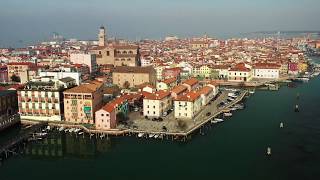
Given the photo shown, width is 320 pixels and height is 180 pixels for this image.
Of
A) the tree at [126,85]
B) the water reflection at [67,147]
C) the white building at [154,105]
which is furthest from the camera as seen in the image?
the tree at [126,85]

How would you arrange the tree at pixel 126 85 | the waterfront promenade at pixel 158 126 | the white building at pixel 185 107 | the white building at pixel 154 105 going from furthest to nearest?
the tree at pixel 126 85 → the white building at pixel 154 105 → the white building at pixel 185 107 → the waterfront promenade at pixel 158 126

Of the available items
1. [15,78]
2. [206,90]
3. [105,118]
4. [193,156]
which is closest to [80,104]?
[105,118]

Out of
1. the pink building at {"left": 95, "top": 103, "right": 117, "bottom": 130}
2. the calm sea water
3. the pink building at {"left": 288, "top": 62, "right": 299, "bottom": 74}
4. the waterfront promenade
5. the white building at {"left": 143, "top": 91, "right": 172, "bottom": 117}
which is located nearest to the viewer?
the calm sea water

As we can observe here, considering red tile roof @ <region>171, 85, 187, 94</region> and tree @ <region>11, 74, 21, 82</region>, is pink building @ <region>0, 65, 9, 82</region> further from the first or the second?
red tile roof @ <region>171, 85, 187, 94</region>

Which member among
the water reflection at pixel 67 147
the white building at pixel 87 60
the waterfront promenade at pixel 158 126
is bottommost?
the water reflection at pixel 67 147

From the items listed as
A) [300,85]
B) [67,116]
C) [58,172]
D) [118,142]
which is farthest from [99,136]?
[300,85]

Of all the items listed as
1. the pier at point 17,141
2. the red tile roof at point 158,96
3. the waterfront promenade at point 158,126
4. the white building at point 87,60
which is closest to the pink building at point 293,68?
the white building at point 87,60

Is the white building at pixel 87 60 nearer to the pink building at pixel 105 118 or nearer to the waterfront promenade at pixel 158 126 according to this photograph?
the waterfront promenade at pixel 158 126

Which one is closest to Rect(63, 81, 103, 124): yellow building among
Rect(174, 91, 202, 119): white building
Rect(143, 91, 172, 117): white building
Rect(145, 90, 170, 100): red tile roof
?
Rect(143, 91, 172, 117): white building

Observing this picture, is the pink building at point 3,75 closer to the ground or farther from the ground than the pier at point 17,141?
farther from the ground
